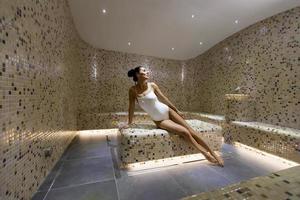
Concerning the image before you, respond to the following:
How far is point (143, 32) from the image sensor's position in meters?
3.87

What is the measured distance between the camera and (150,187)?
160cm

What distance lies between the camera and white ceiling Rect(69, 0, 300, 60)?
2.95m

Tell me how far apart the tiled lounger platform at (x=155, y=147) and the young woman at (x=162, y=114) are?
11cm

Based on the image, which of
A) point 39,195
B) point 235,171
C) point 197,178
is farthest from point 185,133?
point 39,195

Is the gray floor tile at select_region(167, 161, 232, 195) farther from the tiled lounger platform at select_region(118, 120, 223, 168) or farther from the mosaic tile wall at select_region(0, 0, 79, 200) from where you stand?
the mosaic tile wall at select_region(0, 0, 79, 200)

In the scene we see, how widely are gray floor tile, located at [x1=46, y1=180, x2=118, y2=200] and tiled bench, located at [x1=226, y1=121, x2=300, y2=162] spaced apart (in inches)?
109

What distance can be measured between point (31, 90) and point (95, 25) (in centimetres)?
275

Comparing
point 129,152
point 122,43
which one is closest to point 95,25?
point 122,43

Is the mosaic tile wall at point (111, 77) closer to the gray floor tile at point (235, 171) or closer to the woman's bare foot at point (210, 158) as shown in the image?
the woman's bare foot at point (210, 158)

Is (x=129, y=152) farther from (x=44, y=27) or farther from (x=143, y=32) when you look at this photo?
(x=143, y=32)

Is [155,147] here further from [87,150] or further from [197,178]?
[87,150]

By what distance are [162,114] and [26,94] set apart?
1.75 m

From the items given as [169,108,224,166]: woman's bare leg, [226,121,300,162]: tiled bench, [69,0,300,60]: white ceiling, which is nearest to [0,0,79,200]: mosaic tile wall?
[69,0,300,60]: white ceiling

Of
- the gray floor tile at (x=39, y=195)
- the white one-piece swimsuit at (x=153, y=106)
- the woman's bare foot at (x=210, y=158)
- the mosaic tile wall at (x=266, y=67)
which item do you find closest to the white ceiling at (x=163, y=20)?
the mosaic tile wall at (x=266, y=67)
